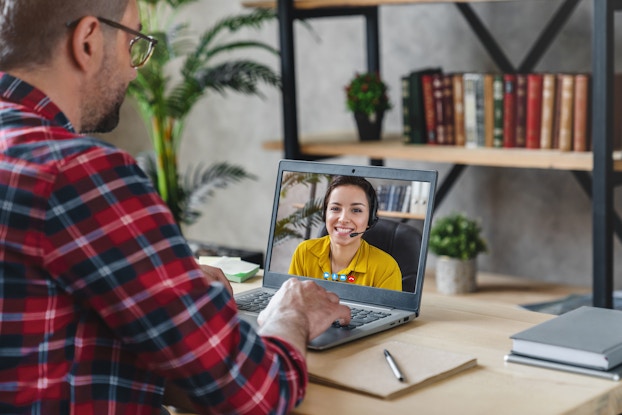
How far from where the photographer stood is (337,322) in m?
1.52

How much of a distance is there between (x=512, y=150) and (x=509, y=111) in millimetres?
124

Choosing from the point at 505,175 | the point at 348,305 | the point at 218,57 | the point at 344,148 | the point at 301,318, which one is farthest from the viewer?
the point at 218,57

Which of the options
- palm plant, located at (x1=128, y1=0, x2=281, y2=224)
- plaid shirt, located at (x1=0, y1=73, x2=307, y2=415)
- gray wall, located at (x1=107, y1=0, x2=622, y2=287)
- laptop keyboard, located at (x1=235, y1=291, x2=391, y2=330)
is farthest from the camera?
palm plant, located at (x1=128, y1=0, x2=281, y2=224)

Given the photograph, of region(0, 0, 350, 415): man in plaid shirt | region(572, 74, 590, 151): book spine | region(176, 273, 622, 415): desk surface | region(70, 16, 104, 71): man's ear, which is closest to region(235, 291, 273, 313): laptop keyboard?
region(176, 273, 622, 415): desk surface

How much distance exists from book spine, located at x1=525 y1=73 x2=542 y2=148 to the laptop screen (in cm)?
141

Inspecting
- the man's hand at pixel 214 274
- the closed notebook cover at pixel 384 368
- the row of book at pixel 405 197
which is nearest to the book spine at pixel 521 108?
the row of book at pixel 405 197

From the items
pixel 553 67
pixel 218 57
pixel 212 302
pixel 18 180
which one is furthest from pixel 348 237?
pixel 218 57

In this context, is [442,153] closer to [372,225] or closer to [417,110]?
[417,110]

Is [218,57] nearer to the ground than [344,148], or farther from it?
farther from it

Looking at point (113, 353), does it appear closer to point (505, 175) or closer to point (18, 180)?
point (18, 180)

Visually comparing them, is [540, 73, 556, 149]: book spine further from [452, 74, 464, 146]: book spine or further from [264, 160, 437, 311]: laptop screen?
[264, 160, 437, 311]: laptop screen

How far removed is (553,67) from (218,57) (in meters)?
1.60

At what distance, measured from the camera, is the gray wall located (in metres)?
3.42

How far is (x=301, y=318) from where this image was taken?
1.37 m
